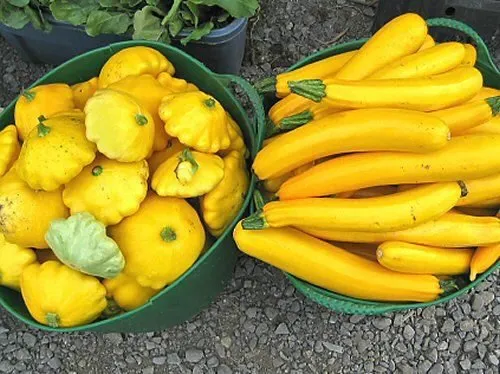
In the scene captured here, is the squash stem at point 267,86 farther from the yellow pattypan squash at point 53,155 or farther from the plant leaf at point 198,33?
the yellow pattypan squash at point 53,155

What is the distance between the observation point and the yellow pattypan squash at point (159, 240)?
5.11 feet

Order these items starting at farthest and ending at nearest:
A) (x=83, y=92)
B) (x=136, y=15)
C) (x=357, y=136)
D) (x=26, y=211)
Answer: (x=136, y=15) → (x=83, y=92) → (x=26, y=211) → (x=357, y=136)

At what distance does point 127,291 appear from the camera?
164 centimetres

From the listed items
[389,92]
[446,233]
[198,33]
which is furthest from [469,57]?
[198,33]

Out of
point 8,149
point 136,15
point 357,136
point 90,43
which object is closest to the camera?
point 357,136

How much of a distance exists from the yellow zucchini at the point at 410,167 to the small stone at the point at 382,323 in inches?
23.3

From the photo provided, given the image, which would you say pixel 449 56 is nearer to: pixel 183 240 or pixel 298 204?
pixel 298 204

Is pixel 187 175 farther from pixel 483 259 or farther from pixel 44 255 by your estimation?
pixel 483 259

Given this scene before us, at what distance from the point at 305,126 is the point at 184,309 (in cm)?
59

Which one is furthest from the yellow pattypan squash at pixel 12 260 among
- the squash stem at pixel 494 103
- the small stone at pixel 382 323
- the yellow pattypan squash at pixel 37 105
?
the squash stem at pixel 494 103

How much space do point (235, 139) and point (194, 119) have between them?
17 centimetres

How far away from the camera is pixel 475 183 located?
5.14 ft

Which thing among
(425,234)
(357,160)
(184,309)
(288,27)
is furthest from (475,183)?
(288,27)

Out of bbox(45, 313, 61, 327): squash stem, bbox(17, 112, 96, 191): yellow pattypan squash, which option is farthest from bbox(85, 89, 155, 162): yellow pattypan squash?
bbox(45, 313, 61, 327): squash stem
